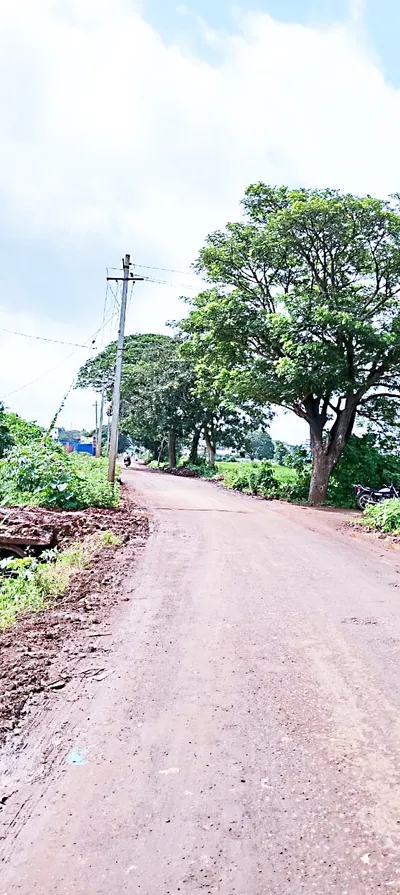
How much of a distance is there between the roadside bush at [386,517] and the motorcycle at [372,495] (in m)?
2.88

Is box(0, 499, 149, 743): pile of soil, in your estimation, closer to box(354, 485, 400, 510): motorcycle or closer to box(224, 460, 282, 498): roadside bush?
box(354, 485, 400, 510): motorcycle

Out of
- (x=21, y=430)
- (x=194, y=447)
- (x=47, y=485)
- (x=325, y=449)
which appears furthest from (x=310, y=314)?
(x=194, y=447)

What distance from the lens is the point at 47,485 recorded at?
13.6 m

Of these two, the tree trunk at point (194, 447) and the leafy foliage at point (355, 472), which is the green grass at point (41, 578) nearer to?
the leafy foliage at point (355, 472)

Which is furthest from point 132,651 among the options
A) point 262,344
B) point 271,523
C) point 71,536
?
point 262,344

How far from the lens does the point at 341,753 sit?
3268 mm

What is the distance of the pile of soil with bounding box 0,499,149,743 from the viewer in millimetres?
3982

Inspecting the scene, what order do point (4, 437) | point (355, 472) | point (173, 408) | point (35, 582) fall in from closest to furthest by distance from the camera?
1. point (35, 582)
2. point (355, 472)
3. point (4, 437)
4. point (173, 408)

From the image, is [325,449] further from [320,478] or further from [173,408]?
[173,408]

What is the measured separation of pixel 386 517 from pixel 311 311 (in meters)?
6.09

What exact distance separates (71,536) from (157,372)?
88.9 feet

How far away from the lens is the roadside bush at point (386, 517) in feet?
41.2

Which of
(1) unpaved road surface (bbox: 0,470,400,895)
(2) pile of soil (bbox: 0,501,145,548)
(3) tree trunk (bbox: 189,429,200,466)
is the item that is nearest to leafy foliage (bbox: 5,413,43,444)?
(2) pile of soil (bbox: 0,501,145,548)

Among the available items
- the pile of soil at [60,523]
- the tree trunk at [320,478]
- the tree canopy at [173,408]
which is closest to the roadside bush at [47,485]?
the pile of soil at [60,523]
